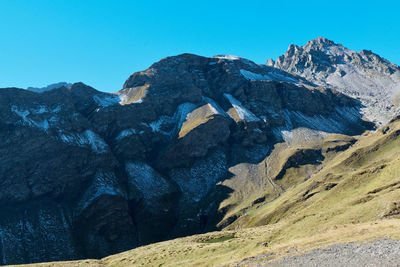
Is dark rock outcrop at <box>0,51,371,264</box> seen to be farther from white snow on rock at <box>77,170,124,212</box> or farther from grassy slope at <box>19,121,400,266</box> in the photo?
grassy slope at <box>19,121,400,266</box>

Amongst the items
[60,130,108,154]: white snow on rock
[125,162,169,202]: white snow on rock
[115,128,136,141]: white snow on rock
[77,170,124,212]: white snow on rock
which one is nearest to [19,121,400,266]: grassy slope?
[125,162,169,202]: white snow on rock

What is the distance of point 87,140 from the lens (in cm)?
17225

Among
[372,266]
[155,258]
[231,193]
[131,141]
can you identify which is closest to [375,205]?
[372,266]

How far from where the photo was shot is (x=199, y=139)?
195 metres

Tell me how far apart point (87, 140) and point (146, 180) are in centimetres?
4986

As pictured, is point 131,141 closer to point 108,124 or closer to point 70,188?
point 108,124

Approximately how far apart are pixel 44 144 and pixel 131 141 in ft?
182

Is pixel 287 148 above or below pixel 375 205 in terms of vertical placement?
above

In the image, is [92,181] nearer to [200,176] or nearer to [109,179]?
[109,179]

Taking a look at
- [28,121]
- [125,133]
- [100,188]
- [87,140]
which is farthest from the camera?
[125,133]

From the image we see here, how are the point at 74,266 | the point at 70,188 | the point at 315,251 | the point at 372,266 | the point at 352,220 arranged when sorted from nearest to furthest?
1. the point at 372,266
2. the point at 315,251
3. the point at 352,220
4. the point at 74,266
5. the point at 70,188

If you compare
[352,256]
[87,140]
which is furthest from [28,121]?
[352,256]

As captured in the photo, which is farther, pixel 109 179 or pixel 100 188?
pixel 109 179

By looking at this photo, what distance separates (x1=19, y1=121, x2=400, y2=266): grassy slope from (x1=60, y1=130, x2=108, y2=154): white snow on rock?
101 metres
